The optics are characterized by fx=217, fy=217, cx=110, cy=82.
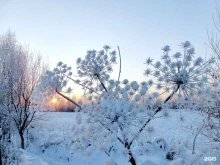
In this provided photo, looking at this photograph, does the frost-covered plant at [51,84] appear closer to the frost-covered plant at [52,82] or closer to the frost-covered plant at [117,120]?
the frost-covered plant at [52,82]

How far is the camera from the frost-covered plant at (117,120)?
199 centimetres

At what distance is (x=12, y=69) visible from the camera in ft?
40.2

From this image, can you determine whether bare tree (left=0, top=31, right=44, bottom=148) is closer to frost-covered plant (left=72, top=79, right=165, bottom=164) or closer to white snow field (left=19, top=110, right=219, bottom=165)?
white snow field (left=19, top=110, right=219, bottom=165)

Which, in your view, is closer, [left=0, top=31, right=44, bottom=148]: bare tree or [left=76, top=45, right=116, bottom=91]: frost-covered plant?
[left=76, top=45, right=116, bottom=91]: frost-covered plant

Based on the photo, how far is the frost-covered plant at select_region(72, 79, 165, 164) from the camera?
1.99m

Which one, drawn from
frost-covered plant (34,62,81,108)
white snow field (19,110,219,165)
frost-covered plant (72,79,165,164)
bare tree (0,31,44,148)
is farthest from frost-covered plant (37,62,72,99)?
bare tree (0,31,44,148)

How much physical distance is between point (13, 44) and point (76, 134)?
46.6 feet

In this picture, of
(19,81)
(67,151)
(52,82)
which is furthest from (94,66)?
(19,81)

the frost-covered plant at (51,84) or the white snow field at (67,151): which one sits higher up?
the frost-covered plant at (51,84)

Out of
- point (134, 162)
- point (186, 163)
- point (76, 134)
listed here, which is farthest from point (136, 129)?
point (186, 163)

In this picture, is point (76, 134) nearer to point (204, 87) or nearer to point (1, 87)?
point (204, 87)

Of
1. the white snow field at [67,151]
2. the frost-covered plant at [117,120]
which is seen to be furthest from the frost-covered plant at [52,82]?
the white snow field at [67,151]

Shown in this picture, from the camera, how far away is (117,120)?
203cm

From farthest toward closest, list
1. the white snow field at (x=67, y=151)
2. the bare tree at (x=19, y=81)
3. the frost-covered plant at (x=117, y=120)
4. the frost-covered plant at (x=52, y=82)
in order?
the bare tree at (x=19, y=81)
the white snow field at (x=67, y=151)
the frost-covered plant at (x=52, y=82)
the frost-covered plant at (x=117, y=120)
